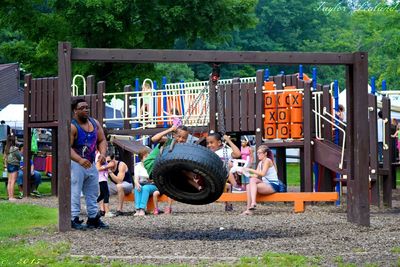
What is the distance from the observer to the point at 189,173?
45.9 ft

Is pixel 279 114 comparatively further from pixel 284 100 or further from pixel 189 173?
pixel 189 173

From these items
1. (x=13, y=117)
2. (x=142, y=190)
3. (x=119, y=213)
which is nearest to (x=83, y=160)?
(x=142, y=190)

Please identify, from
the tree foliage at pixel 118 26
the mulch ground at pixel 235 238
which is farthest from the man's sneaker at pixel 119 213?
the tree foliage at pixel 118 26

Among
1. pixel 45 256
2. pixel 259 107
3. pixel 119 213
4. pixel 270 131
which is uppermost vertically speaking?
pixel 259 107

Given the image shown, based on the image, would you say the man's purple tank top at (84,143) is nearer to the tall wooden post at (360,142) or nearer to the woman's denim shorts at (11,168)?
the tall wooden post at (360,142)

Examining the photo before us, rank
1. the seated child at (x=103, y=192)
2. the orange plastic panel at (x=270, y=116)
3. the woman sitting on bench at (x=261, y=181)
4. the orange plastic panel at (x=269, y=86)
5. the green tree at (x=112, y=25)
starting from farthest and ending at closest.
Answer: the green tree at (x=112, y=25) → the orange plastic panel at (x=269, y=86) → the orange plastic panel at (x=270, y=116) → the woman sitting on bench at (x=261, y=181) → the seated child at (x=103, y=192)

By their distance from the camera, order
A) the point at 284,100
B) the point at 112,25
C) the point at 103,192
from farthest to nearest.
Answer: the point at 112,25
the point at 284,100
the point at 103,192

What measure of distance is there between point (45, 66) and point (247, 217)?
18.2m

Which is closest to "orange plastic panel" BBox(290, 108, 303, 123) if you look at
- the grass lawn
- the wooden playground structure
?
the wooden playground structure

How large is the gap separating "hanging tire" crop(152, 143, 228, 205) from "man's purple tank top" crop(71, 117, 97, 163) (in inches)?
47.9

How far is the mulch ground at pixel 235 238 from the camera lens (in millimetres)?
11180

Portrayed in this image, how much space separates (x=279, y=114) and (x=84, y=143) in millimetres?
7916

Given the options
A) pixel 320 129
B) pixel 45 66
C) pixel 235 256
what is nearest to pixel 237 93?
pixel 320 129

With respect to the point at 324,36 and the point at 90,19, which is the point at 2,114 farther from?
the point at 324,36
